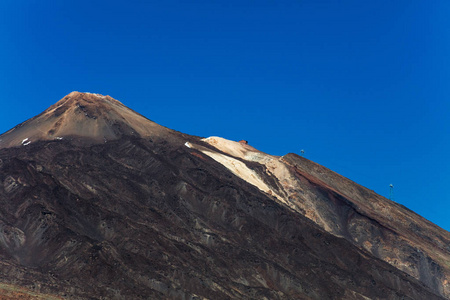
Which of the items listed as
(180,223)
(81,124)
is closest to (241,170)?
(81,124)

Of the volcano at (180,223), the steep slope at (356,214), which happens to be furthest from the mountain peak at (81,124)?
the steep slope at (356,214)

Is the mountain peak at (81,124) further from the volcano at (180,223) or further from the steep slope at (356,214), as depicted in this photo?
the steep slope at (356,214)

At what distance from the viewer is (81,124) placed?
159m

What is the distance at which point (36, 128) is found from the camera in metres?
159

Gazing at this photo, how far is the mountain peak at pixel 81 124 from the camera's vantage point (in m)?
154

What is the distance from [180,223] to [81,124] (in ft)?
154

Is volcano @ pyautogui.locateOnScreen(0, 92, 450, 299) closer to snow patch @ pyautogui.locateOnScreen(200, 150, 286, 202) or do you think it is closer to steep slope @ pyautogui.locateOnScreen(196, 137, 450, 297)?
steep slope @ pyautogui.locateOnScreen(196, 137, 450, 297)

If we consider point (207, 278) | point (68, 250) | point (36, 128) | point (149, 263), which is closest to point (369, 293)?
point (207, 278)

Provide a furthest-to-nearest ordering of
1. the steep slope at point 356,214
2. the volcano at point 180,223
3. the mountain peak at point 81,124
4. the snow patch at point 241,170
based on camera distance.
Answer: the snow patch at point 241,170, the mountain peak at point 81,124, the steep slope at point 356,214, the volcano at point 180,223

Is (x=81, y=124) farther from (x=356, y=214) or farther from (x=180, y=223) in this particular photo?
(x=356, y=214)

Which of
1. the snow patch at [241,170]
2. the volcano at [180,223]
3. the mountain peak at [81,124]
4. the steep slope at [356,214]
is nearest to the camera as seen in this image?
the volcano at [180,223]

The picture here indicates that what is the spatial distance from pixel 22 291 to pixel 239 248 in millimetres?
43281

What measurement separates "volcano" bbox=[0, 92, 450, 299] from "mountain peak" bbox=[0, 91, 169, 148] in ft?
1.46

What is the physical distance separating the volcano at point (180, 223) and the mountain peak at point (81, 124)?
17.6 inches
